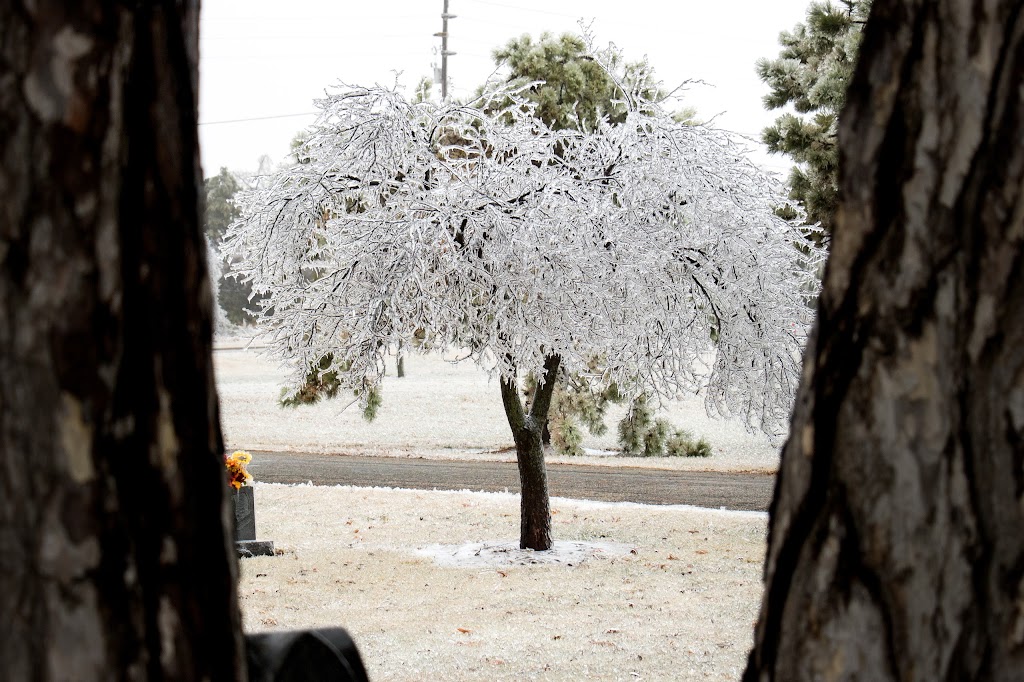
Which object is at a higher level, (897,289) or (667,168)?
(667,168)

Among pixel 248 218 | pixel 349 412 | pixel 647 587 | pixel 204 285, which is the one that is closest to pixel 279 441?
pixel 349 412

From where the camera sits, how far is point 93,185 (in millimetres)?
1053

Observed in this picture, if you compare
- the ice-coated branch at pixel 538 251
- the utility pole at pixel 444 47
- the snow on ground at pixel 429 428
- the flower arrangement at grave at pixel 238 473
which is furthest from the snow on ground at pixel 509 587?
the utility pole at pixel 444 47

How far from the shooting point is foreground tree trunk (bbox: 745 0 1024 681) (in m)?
1.19

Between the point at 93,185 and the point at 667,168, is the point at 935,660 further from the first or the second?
the point at 667,168

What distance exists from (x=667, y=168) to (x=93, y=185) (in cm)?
976

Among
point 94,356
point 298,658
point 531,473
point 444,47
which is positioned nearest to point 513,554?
point 531,473

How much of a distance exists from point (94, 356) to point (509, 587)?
940 centimetres

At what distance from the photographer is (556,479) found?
18.8 m

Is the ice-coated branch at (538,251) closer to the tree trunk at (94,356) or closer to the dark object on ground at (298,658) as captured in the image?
the dark object on ground at (298,658)

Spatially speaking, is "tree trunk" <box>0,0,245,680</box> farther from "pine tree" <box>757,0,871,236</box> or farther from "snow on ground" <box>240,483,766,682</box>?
"pine tree" <box>757,0,871,236</box>

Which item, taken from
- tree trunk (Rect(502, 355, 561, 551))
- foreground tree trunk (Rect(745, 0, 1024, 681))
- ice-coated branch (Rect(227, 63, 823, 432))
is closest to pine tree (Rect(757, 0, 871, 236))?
ice-coated branch (Rect(227, 63, 823, 432))

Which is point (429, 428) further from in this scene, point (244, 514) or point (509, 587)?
point (509, 587)

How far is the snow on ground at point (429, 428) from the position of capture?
2352 cm
